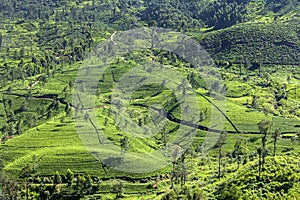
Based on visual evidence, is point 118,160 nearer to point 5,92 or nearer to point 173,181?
point 173,181

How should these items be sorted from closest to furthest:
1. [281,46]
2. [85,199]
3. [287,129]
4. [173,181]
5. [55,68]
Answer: [85,199] < [173,181] < [287,129] < [55,68] < [281,46]

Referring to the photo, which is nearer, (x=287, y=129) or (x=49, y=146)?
(x=49, y=146)

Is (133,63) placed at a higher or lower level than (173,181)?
higher

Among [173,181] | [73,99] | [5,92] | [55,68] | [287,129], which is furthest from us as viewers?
[55,68]

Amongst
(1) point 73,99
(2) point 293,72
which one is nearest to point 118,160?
(1) point 73,99

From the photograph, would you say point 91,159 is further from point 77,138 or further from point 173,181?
point 173,181

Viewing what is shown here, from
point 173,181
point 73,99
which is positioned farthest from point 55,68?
point 173,181
